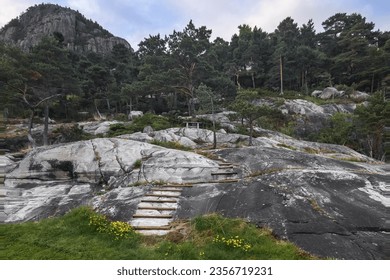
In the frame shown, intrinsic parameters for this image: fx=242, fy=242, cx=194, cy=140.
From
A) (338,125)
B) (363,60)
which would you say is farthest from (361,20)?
(338,125)

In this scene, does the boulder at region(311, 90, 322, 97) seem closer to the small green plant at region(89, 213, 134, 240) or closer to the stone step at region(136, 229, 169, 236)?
the stone step at region(136, 229, 169, 236)

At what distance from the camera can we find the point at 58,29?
96250 millimetres

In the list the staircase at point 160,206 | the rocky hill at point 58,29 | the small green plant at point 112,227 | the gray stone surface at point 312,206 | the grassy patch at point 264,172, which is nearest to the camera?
the gray stone surface at point 312,206

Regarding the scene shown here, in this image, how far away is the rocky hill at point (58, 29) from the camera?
96025 millimetres

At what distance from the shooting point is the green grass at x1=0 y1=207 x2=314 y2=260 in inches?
277

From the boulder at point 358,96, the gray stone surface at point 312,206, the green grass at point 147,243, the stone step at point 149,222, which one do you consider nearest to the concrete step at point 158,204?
the gray stone surface at point 312,206

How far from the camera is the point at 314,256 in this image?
6922mm

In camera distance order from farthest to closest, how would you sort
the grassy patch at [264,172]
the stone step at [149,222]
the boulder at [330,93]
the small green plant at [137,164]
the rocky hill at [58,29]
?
the rocky hill at [58,29] < the boulder at [330,93] < the small green plant at [137,164] < the grassy patch at [264,172] < the stone step at [149,222]

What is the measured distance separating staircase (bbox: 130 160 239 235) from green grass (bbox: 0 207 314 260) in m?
0.60

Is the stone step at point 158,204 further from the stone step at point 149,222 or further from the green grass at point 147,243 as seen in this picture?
the green grass at point 147,243

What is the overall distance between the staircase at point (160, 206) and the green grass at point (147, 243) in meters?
0.60

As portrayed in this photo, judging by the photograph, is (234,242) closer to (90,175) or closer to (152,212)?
(152,212)

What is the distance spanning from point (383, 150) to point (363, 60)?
2723 centimetres

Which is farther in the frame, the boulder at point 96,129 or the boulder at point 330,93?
the boulder at point 330,93
